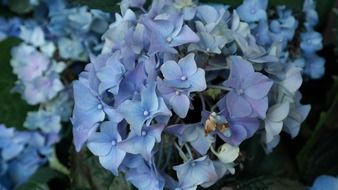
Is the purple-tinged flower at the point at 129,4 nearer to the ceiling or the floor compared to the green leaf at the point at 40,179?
nearer to the ceiling

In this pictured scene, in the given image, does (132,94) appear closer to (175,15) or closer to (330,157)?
(175,15)

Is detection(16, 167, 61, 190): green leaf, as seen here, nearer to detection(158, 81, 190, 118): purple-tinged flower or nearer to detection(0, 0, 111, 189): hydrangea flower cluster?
detection(0, 0, 111, 189): hydrangea flower cluster

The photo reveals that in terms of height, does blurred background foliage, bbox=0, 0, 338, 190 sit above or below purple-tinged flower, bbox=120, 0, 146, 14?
below

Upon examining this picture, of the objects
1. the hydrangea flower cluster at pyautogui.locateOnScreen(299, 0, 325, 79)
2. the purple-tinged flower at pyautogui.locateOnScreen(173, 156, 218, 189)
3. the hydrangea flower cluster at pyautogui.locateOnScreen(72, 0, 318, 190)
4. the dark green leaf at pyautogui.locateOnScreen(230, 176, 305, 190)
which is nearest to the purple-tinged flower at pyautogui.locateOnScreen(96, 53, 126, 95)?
the hydrangea flower cluster at pyautogui.locateOnScreen(72, 0, 318, 190)

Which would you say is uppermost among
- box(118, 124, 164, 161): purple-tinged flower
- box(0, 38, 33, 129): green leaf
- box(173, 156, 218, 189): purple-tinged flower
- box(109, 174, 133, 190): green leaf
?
box(118, 124, 164, 161): purple-tinged flower

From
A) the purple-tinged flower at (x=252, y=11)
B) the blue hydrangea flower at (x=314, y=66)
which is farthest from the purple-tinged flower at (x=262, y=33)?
the blue hydrangea flower at (x=314, y=66)

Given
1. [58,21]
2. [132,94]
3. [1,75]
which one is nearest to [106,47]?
[132,94]

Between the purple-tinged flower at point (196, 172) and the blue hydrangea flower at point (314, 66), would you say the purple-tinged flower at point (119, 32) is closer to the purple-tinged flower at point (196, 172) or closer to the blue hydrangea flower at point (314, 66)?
the purple-tinged flower at point (196, 172)
